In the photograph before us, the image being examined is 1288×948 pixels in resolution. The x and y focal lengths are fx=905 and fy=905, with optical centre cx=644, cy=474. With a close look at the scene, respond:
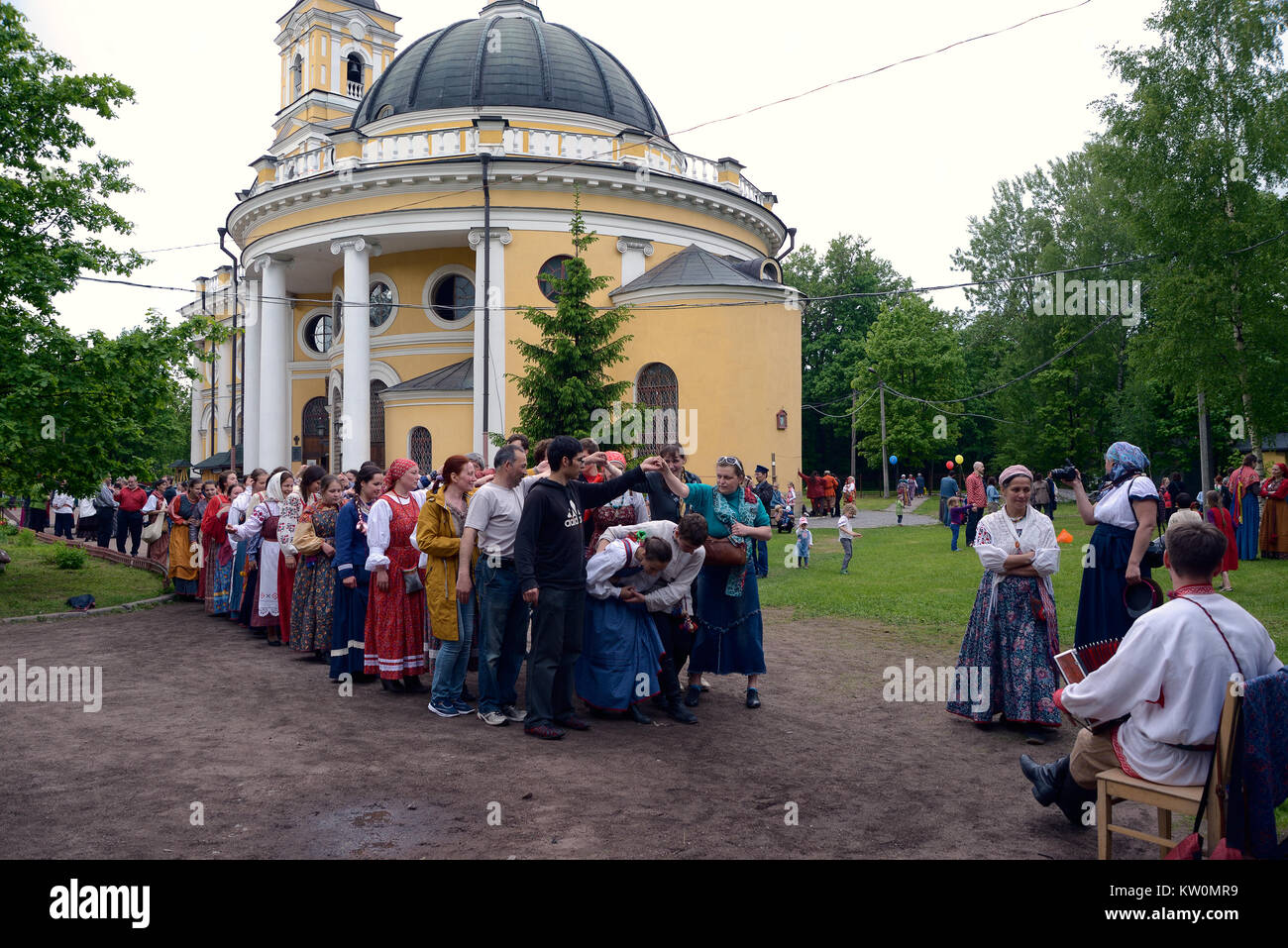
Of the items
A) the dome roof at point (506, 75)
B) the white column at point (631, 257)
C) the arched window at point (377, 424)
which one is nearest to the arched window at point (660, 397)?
the white column at point (631, 257)

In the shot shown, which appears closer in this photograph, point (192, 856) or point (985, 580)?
point (192, 856)

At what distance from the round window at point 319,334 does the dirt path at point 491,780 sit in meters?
26.8

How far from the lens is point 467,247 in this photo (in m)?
29.1

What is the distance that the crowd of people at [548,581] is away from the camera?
267 inches

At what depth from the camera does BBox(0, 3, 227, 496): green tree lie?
39.3 feet

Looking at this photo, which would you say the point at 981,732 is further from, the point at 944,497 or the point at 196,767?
the point at 944,497

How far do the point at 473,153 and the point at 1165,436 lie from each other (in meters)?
32.8

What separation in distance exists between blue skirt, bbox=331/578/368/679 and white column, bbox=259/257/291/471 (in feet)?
76.6

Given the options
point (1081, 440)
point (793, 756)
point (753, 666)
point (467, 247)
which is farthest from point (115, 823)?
point (1081, 440)

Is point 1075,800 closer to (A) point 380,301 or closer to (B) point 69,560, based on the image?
(B) point 69,560

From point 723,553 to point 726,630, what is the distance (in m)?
0.79
